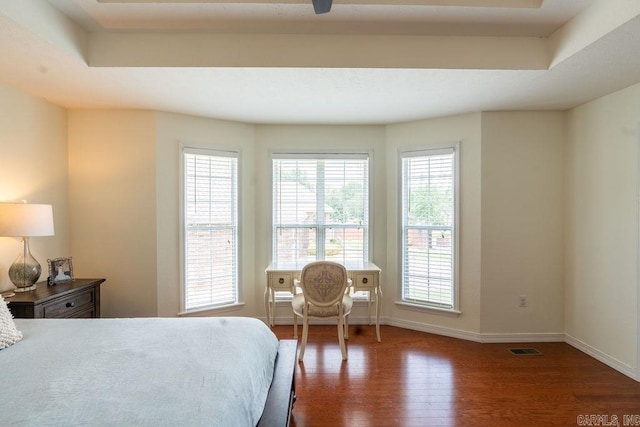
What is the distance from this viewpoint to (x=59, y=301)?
2609 millimetres

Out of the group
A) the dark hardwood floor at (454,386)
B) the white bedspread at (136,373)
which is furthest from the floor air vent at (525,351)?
the white bedspread at (136,373)

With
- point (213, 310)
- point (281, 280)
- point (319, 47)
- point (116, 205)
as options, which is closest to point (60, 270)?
point (116, 205)

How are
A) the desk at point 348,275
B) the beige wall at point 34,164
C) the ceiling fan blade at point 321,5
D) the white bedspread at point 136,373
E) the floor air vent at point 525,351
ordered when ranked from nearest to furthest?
the white bedspread at point 136,373 → the ceiling fan blade at point 321,5 → the beige wall at point 34,164 → the floor air vent at point 525,351 → the desk at point 348,275

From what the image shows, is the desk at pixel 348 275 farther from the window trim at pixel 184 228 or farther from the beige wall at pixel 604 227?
the beige wall at pixel 604 227

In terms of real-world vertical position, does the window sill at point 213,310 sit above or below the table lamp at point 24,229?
below

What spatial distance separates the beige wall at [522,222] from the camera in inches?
135

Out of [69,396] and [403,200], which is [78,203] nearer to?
[69,396]

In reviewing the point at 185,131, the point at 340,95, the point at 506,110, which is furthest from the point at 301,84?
the point at 506,110

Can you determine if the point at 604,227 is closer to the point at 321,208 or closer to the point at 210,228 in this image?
the point at 321,208

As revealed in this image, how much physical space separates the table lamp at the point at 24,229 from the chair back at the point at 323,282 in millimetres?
2166

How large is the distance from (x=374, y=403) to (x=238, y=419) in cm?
145

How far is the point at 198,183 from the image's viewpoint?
369 cm

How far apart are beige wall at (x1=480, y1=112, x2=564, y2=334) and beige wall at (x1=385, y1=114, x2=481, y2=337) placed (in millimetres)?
80

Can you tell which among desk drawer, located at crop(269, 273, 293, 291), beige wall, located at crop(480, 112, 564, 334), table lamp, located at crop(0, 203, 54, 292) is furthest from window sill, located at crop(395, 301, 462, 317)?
table lamp, located at crop(0, 203, 54, 292)
